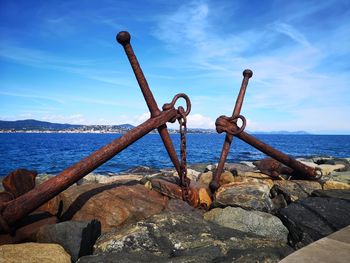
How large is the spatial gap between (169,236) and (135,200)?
3.65 feet

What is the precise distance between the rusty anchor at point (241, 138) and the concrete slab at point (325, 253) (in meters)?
2.58

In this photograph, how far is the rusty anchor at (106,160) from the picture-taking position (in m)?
3.06

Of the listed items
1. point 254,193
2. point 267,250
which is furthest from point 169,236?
point 254,193

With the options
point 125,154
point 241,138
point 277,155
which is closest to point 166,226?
point 241,138

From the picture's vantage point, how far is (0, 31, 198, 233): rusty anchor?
3.06 meters

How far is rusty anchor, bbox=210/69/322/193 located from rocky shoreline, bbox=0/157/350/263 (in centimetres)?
52

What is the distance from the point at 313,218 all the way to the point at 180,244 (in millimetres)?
1604

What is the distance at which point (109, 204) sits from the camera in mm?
3527

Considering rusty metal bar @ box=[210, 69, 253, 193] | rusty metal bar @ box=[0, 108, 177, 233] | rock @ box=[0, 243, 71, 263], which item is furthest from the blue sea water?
rock @ box=[0, 243, 71, 263]

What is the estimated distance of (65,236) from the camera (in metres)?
2.79

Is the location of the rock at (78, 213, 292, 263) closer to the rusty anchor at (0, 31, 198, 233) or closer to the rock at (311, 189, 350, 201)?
the rusty anchor at (0, 31, 198, 233)

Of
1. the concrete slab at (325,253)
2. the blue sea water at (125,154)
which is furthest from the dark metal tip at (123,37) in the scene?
the blue sea water at (125,154)

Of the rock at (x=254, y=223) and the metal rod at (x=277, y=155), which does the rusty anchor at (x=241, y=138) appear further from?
the rock at (x=254, y=223)

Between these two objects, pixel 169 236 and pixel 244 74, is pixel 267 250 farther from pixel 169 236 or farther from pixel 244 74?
pixel 244 74
